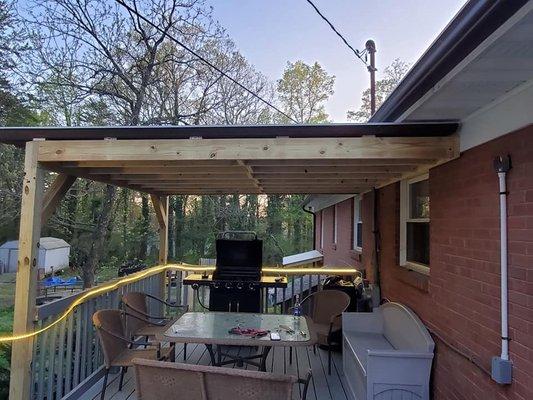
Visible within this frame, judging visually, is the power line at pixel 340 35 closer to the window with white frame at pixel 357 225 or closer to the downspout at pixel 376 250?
the window with white frame at pixel 357 225

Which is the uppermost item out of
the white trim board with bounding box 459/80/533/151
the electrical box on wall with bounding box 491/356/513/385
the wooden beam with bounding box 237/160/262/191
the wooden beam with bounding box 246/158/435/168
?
the white trim board with bounding box 459/80/533/151

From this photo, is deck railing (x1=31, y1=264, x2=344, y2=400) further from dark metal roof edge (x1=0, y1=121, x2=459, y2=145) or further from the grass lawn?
dark metal roof edge (x1=0, y1=121, x2=459, y2=145)

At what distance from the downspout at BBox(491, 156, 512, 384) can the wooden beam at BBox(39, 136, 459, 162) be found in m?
0.74

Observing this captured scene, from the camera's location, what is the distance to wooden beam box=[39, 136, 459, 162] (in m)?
3.22

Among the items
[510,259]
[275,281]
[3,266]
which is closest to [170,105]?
[275,281]

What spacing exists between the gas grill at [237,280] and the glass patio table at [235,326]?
0.99 meters

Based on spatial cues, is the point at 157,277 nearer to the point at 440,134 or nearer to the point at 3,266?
the point at 440,134

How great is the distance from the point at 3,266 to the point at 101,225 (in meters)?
13.1

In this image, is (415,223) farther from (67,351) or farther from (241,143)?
(67,351)

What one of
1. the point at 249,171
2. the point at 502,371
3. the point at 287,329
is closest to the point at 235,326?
the point at 287,329

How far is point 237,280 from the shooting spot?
5438 millimetres

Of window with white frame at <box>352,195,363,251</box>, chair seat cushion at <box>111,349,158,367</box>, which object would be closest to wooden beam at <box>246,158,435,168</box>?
chair seat cushion at <box>111,349,158,367</box>

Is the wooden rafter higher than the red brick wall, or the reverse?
the wooden rafter

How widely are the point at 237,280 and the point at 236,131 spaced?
2.73 meters
